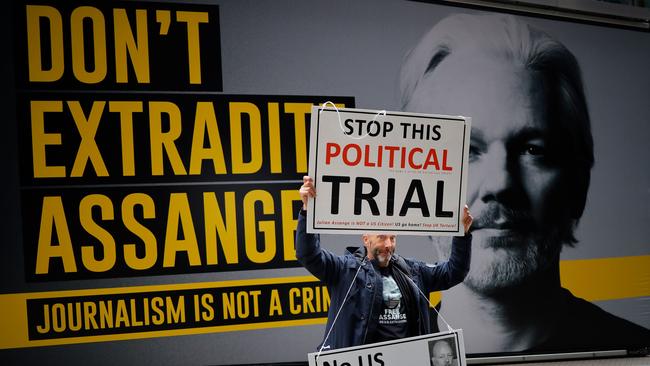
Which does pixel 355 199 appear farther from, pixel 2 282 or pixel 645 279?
pixel 645 279

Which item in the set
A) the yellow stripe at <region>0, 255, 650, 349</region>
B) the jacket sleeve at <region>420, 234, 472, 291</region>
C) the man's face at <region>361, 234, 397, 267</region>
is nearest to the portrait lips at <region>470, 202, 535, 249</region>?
the yellow stripe at <region>0, 255, 650, 349</region>

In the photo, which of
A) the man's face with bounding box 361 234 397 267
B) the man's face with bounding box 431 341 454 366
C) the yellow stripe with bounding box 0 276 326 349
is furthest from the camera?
the yellow stripe with bounding box 0 276 326 349

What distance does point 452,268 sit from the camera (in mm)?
2936

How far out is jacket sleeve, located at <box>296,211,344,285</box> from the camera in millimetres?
2656

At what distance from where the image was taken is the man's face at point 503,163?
18.1ft

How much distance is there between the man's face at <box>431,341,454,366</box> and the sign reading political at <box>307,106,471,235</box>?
0.44 meters

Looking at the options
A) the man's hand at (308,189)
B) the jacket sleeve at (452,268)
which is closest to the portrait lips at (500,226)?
the jacket sleeve at (452,268)

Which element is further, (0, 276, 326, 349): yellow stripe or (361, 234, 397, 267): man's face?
(0, 276, 326, 349): yellow stripe

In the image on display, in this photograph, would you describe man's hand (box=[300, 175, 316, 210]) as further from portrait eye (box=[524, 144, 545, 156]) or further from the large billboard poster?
portrait eye (box=[524, 144, 545, 156])

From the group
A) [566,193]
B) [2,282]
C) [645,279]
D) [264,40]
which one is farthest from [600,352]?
[2,282]

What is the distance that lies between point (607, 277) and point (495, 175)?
1422 millimetres

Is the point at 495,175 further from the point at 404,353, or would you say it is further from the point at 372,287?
the point at 404,353

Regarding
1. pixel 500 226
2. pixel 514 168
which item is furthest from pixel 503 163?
pixel 500 226

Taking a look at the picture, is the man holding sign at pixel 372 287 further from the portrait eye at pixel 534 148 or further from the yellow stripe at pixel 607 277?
the yellow stripe at pixel 607 277
